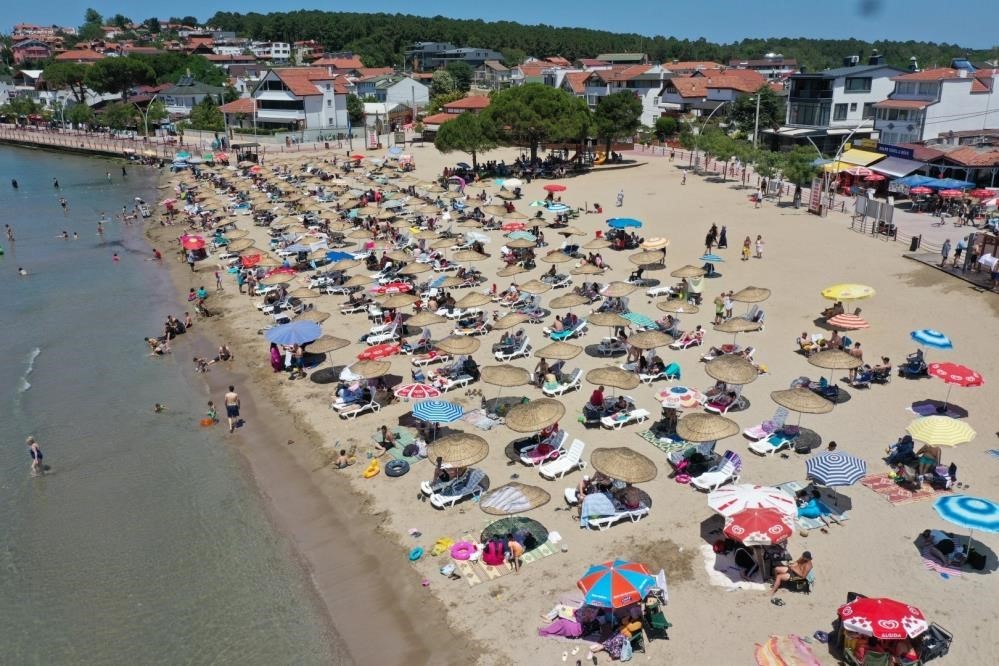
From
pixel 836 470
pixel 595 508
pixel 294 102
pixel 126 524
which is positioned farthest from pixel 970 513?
pixel 294 102

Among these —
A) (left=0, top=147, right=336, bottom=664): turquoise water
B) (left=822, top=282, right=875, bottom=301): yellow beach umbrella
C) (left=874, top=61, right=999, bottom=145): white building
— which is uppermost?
(left=874, top=61, right=999, bottom=145): white building

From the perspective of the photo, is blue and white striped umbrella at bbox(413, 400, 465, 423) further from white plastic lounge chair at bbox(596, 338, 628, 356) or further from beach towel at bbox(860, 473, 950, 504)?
beach towel at bbox(860, 473, 950, 504)

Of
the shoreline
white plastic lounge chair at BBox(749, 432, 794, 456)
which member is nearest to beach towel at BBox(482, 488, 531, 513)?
the shoreline

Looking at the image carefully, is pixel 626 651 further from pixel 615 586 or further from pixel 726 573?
pixel 726 573

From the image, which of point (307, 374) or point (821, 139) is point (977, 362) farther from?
point (821, 139)

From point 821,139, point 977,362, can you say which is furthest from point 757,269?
point 821,139

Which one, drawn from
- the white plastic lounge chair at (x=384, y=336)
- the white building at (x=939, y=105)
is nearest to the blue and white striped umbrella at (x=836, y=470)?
the white plastic lounge chair at (x=384, y=336)
